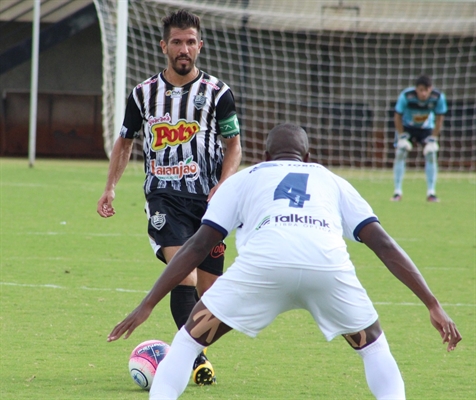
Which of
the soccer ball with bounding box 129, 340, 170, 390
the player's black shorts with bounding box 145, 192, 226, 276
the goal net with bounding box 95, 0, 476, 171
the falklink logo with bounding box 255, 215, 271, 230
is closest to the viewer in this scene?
the falklink logo with bounding box 255, 215, 271, 230

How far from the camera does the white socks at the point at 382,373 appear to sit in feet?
11.7

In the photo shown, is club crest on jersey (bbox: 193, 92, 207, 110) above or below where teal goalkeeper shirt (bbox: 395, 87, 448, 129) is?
below

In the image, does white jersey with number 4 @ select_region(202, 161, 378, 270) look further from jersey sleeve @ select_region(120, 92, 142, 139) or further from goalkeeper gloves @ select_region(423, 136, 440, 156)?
goalkeeper gloves @ select_region(423, 136, 440, 156)

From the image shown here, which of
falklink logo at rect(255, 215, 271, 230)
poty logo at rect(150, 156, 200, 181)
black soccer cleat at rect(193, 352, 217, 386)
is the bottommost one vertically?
black soccer cleat at rect(193, 352, 217, 386)

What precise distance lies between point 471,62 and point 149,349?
805 inches

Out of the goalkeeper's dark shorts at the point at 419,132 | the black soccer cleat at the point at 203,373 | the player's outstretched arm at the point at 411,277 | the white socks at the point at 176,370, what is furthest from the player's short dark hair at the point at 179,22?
the goalkeeper's dark shorts at the point at 419,132

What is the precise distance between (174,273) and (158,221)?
1.57 meters

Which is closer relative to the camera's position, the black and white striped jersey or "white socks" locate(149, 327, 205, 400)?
"white socks" locate(149, 327, 205, 400)

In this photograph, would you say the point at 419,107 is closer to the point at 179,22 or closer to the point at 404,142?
the point at 404,142

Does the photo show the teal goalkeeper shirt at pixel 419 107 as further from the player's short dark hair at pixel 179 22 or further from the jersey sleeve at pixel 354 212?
the jersey sleeve at pixel 354 212

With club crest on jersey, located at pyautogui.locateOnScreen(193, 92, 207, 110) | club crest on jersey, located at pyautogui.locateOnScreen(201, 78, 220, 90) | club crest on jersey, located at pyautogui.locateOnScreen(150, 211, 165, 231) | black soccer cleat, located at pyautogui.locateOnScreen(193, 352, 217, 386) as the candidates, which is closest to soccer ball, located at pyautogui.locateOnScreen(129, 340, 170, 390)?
black soccer cleat, located at pyautogui.locateOnScreen(193, 352, 217, 386)

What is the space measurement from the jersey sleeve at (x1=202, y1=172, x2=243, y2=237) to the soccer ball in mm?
1477

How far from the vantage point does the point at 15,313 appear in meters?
6.70

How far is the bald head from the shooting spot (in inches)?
152
